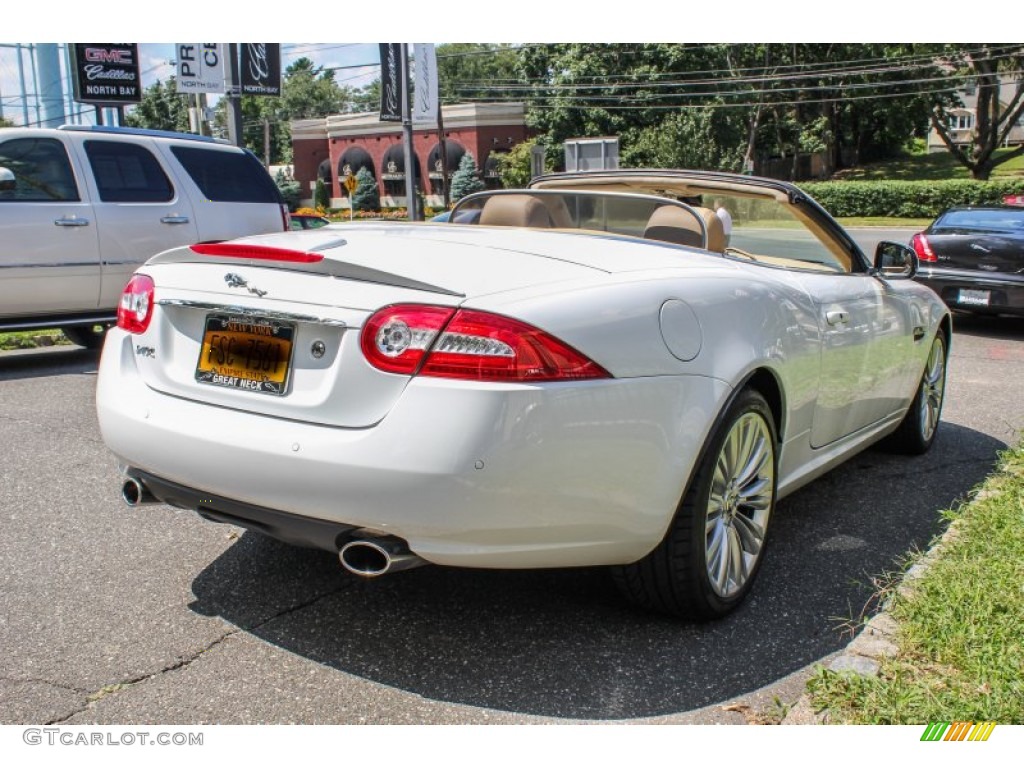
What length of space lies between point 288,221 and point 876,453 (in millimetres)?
6478

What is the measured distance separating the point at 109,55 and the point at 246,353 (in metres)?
17.8

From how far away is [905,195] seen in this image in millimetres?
42125

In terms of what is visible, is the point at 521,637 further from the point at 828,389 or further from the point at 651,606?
the point at 828,389

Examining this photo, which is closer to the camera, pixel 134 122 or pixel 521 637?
pixel 521 637

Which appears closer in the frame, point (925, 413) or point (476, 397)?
point (476, 397)

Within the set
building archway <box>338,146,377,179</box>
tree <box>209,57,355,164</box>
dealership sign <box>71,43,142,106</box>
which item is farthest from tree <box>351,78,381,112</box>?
dealership sign <box>71,43,142,106</box>

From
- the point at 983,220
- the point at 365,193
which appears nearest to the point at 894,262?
the point at 983,220

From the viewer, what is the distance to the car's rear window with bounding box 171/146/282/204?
30.7 feet

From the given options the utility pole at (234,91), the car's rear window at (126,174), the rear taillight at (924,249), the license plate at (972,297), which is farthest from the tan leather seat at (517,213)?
the utility pole at (234,91)

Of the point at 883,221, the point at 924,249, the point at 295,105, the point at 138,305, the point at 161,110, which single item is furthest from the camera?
the point at 295,105

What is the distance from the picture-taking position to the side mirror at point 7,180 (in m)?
7.88

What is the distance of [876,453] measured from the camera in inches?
228

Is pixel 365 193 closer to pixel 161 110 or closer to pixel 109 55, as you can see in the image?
pixel 161 110

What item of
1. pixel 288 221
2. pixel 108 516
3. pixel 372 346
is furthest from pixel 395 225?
pixel 288 221
